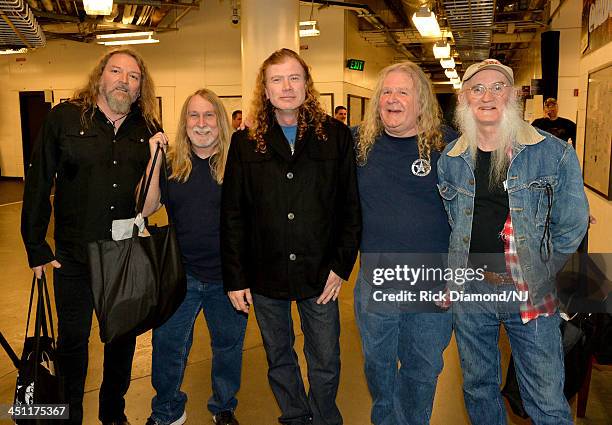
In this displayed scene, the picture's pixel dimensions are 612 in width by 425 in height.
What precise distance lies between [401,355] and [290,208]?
758 mm

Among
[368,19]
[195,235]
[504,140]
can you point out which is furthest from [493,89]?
[368,19]

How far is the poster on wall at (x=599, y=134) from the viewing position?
4.11 m

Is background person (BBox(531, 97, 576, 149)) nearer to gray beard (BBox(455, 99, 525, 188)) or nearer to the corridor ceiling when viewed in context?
the corridor ceiling

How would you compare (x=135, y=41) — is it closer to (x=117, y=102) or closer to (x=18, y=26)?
(x=18, y=26)

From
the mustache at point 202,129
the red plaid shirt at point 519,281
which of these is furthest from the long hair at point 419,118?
the mustache at point 202,129

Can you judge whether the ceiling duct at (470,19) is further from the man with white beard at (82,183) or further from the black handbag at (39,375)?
the black handbag at (39,375)

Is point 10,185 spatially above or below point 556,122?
below

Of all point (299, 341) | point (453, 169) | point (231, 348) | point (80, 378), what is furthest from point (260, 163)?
point (299, 341)

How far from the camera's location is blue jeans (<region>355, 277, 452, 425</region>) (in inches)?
87.7

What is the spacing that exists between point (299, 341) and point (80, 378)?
1698mm

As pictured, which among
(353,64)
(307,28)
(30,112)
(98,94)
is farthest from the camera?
(30,112)

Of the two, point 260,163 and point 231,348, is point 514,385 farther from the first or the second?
point 260,163

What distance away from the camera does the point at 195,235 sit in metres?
2.46

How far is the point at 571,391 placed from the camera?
2.29 m
